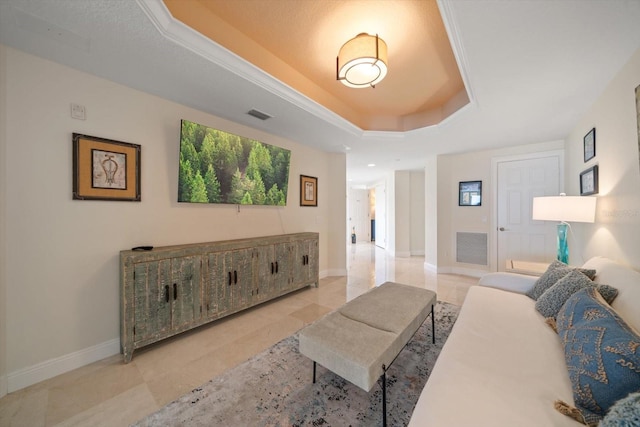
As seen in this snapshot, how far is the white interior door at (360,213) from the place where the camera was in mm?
9586

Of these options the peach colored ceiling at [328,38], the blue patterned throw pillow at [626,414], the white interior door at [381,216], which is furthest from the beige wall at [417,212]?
the blue patterned throw pillow at [626,414]

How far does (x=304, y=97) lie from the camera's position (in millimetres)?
2516

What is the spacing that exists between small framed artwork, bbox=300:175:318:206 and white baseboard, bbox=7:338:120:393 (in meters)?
2.91

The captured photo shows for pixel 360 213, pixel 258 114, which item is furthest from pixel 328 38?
pixel 360 213

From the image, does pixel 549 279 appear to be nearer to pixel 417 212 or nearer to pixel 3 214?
pixel 3 214

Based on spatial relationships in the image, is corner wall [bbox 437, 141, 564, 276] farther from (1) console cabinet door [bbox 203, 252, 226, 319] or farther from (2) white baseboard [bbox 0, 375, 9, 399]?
(2) white baseboard [bbox 0, 375, 9, 399]

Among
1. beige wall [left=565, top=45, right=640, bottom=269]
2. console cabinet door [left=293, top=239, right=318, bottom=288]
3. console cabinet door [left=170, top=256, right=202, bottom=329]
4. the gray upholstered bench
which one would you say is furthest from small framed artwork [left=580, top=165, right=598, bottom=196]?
console cabinet door [left=170, top=256, right=202, bottom=329]

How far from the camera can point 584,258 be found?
2.86 meters

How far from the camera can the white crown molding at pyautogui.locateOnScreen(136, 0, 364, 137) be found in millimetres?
1467

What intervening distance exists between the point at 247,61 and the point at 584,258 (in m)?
4.41

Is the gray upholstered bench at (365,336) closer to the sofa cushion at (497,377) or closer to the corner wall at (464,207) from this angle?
the sofa cushion at (497,377)

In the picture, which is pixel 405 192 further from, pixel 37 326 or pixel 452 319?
pixel 37 326

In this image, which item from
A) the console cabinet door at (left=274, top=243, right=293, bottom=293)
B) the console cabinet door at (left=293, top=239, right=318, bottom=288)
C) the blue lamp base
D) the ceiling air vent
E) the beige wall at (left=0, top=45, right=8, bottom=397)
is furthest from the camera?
the console cabinet door at (left=293, top=239, right=318, bottom=288)

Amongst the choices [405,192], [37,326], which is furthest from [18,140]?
[405,192]
